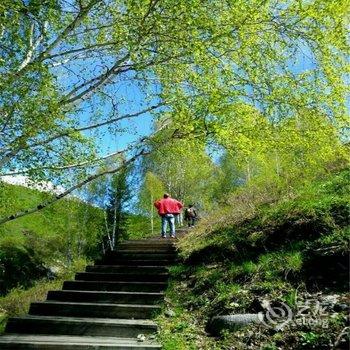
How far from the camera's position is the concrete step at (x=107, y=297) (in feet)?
31.7

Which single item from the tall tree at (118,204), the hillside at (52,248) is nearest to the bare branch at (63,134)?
the hillside at (52,248)

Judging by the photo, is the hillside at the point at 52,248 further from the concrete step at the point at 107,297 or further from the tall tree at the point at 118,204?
the concrete step at the point at 107,297

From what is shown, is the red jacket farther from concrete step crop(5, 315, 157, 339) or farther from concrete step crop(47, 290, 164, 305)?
concrete step crop(5, 315, 157, 339)

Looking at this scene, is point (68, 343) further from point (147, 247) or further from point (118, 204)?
point (118, 204)

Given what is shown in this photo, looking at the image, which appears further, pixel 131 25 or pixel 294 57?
pixel 294 57

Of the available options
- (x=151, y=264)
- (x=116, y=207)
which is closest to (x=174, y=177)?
(x=116, y=207)

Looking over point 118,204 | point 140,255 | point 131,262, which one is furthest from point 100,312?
point 118,204

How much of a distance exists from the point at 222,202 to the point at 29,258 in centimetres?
2580

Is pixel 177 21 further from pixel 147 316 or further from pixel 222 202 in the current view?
pixel 222 202

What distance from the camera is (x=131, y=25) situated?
902 centimetres

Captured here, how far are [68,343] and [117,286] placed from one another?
3550mm

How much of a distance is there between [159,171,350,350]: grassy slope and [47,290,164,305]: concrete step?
0.46m

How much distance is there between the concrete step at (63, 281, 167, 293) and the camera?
34.8ft

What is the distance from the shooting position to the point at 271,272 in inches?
306
